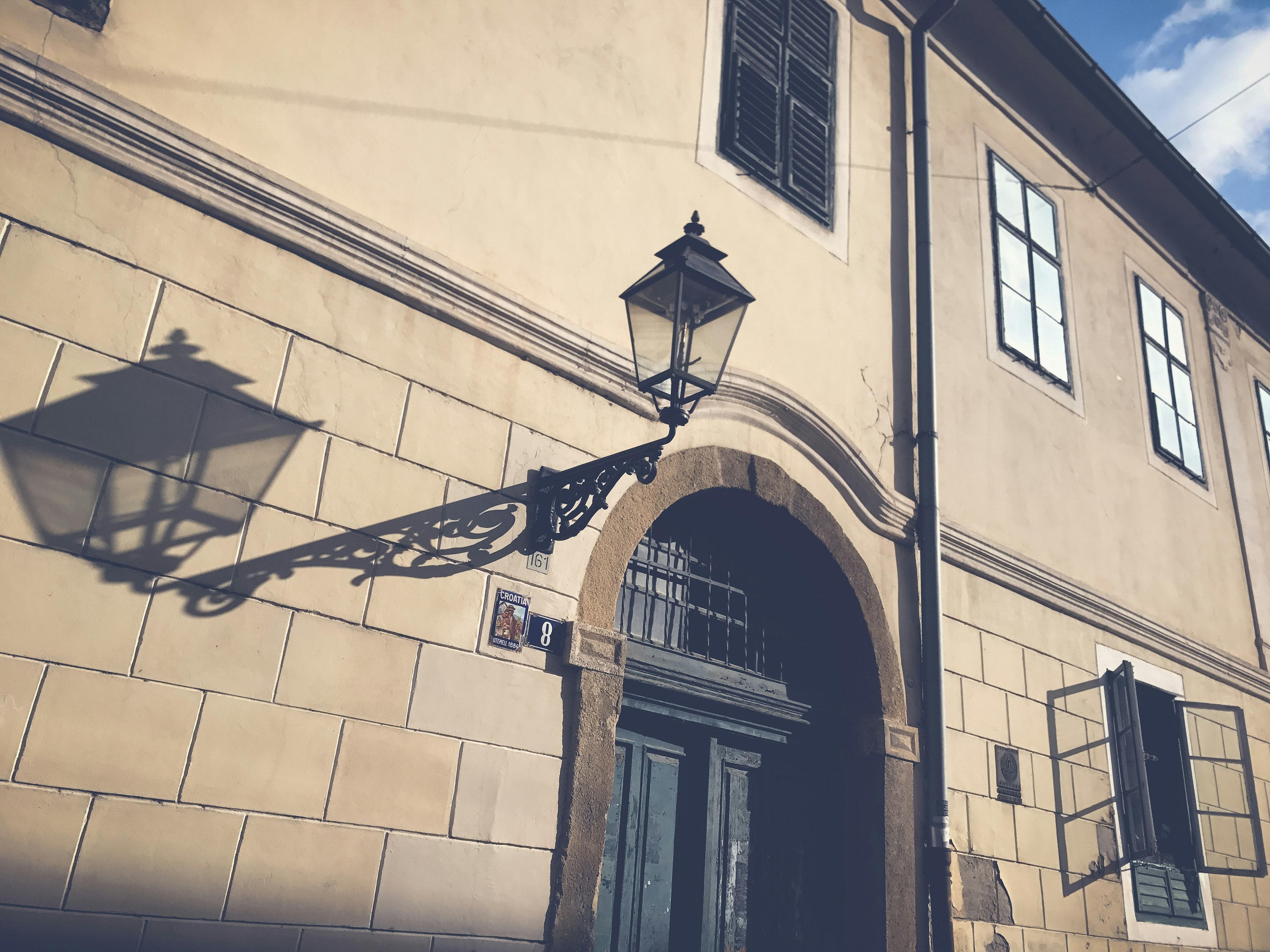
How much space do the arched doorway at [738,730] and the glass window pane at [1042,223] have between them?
13.3 ft

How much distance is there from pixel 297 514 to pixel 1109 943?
5842 millimetres

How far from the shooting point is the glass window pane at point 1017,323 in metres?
7.34

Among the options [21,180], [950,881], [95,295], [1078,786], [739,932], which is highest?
[21,180]

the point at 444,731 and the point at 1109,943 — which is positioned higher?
the point at 444,731

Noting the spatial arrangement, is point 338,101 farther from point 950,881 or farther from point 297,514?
point 950,881

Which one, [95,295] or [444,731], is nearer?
[95,295]

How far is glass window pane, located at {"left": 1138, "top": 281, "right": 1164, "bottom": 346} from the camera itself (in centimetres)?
913

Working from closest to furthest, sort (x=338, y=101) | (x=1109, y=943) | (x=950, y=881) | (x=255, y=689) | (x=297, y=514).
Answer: (x=255, y=689)
(x=297, y=514)
(x=338, y=101)
(x=950, y=881)
(x=1109, y=943)

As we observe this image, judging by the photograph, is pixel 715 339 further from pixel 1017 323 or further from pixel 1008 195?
pixel 1008 195

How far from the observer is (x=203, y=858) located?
3023 mm

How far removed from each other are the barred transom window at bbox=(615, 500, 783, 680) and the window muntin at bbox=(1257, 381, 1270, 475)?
7874 millimetres

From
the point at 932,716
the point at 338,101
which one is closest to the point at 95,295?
the point at 338,101

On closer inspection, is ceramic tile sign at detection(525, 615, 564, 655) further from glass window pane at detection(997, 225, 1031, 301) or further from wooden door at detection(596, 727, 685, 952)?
glass window pane at detection(997, 225, 1031, 301)

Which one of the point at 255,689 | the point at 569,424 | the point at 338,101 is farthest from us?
the point at 569,424
